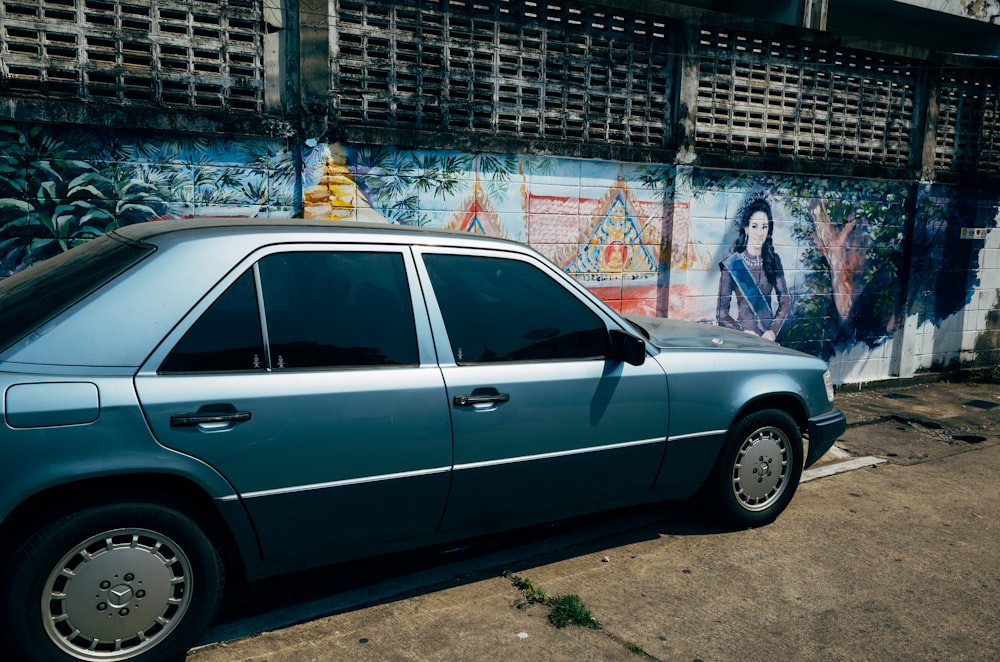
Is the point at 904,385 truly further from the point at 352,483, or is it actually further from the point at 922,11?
the point at 352,483

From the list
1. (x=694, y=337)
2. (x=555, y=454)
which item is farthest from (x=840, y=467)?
(x=555, y=454)

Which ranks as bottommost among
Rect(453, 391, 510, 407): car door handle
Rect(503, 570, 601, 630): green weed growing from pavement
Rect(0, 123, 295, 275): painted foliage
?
Rect(503, 570, 601, 630): green weed growing from pavement

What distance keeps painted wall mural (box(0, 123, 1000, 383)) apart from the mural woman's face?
0.02 metres

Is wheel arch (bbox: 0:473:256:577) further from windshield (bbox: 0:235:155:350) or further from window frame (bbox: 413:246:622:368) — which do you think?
window frame (bbox: 413:246:622:368)

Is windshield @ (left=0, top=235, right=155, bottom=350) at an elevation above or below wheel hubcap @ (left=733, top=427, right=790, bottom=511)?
above

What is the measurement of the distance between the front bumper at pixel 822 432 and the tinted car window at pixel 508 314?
1668 mm

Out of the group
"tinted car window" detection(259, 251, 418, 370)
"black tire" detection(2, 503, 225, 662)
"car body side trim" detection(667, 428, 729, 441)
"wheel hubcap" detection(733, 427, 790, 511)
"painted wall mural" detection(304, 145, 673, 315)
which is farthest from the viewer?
"painted wall mural" detection(304, 145, 673, 315)

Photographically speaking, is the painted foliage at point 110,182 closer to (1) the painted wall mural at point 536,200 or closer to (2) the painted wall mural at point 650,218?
(2) the painted wall mural at point 650,218

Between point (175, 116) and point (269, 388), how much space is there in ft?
11.5

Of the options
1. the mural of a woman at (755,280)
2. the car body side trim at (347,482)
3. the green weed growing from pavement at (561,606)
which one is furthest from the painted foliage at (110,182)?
the mural of a woman at (755,280)

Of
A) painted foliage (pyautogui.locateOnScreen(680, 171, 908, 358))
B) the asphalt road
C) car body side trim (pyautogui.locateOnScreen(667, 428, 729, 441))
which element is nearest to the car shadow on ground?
the asphalt road

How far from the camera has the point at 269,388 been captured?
10.8ft

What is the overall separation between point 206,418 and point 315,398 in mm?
428

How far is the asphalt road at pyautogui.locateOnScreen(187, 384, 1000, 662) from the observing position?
3541 mm
